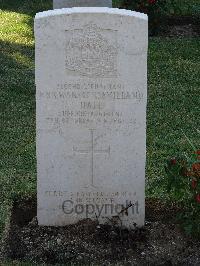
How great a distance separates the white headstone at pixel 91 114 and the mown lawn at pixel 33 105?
0.34 m

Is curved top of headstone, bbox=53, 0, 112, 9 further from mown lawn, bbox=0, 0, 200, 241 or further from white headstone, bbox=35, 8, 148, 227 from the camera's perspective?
white headstone, bbox=35, 8, 148, 227

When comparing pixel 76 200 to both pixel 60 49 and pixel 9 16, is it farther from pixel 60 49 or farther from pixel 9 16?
pixel 9 16

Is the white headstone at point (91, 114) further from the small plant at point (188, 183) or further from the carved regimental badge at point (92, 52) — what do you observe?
the small plant at point (188, 183)

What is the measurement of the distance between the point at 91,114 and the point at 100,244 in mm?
902

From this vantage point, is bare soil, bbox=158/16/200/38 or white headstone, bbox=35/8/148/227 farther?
bare soil, bbox=158/16/200/38

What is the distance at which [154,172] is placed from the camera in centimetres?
605

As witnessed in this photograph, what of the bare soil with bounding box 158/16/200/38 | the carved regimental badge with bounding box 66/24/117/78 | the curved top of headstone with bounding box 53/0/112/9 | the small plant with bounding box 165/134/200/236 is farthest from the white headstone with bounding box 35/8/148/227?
the bare soil with bounding box 158/16/200/38

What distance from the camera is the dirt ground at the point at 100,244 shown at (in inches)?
181

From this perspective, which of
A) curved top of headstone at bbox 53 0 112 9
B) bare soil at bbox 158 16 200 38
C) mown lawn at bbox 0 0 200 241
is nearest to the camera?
mown lawn at bbox 0 0 200 241

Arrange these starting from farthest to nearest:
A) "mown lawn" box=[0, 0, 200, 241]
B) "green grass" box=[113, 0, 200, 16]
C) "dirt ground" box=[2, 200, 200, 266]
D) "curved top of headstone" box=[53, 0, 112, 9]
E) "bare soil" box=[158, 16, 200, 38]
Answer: "green grass" box=[113, 0, 200, 16], "bare soil" box=[158, 16, 200, 38], "curved top of headstone" box=[53, 0, 112, 9], "mown lawn" box=[0, 0, 200, 241], "dirt ground" box=[2, 200, 200, 266]

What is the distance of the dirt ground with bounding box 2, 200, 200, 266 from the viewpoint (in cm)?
461

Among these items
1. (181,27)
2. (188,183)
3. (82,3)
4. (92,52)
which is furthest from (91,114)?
(181,27)

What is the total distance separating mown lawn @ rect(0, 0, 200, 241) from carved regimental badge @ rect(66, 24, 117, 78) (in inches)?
35.4

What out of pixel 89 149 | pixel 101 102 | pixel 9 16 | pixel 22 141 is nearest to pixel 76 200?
pixel 89 149
